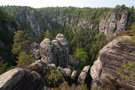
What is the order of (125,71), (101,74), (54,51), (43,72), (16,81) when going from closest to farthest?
(16,81) < (125,71) < (43,72) < (101,74) < (54,51)

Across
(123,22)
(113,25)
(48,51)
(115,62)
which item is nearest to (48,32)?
(48,51)

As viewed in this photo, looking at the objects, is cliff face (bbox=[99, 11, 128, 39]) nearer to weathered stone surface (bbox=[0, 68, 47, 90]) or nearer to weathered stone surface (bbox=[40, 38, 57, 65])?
weathered stone surface (bbox=[40, 38, 57, 65])

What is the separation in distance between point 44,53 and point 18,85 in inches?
796

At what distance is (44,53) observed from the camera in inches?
1097

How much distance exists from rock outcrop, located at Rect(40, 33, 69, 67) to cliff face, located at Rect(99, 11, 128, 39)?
93903 mm

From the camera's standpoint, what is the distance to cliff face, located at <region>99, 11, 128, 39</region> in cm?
9288

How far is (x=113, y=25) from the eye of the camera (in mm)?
100375

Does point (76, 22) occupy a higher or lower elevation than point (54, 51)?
higher

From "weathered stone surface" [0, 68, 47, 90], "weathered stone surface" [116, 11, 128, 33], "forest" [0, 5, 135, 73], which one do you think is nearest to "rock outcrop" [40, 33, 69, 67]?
"forest" [0, 5, 135, 73]

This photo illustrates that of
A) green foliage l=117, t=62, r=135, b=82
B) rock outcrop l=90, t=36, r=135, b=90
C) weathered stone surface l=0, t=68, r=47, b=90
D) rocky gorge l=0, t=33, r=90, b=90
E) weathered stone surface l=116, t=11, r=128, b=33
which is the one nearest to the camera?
weathered stone surface l=0, t=68, r=47, b=90

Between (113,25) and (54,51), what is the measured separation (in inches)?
4095

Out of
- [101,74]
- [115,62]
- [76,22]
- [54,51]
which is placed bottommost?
[101,74]

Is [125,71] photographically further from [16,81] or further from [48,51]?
[48,51]

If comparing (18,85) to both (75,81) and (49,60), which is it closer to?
(75,81)
